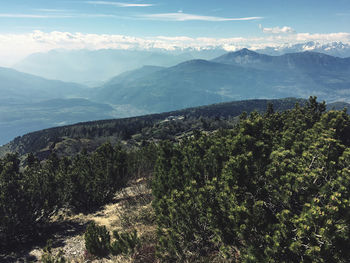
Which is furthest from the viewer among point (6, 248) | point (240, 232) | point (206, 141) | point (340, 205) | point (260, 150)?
point (206, 141)

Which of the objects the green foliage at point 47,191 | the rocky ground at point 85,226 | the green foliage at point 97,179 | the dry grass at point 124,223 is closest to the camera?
the dry grass at point 124,223

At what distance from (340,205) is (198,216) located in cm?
868

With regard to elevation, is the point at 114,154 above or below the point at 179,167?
below

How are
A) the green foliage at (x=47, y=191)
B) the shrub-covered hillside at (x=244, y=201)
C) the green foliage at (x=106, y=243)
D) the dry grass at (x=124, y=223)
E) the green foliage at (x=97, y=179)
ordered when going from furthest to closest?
1. the green foliage at (x=97, y=179)
2. the green foliage at (x=47, y=191)
3. the dry grass at (x=124, y=223)
4. the green foliage at (x=106, y=243)
5. the shrub-covered hillside at (x=244, y=201)

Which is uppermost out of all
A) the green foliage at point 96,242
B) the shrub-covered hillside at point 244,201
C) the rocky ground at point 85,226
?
the shrub-covered hillside at point 244,201

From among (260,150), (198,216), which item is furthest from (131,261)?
(260,150)

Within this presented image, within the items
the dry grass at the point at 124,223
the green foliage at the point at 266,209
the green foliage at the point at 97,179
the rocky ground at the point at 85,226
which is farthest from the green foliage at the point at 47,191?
the green foliage at the point at 266,209

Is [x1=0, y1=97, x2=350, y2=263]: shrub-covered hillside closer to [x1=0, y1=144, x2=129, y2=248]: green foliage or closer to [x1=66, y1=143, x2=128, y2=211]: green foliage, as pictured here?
[x1=0, y1=144, x2=129, y2=248]: green foliage

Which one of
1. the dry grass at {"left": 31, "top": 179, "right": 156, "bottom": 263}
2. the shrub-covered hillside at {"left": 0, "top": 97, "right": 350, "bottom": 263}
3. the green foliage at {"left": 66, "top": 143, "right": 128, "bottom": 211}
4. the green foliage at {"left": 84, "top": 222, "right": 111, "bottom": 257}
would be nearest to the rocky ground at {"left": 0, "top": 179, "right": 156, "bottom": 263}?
the dry grass at {"left": 31, "top": 179, "right": 156, "bottom": 263}

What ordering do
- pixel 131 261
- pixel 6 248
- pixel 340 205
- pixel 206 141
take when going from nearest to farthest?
1. pixel 340 205
2. pixel 131 261
3. pixel 6 248
4. pixel 206 141

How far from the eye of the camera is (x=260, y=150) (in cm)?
1451

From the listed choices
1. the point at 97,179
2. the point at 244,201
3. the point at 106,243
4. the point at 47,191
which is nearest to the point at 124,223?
the point at 106,243

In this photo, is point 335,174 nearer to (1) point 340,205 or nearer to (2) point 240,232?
(1) point 340,205

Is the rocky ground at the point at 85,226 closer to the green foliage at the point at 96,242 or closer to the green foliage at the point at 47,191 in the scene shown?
the green foliage at the point at 96,242
